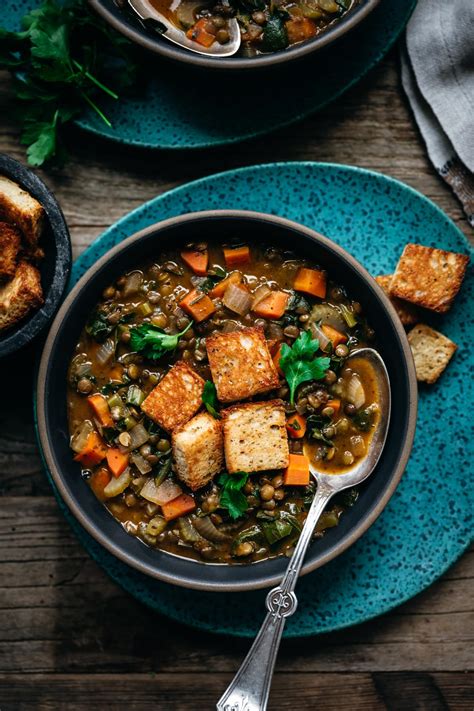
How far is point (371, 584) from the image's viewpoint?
400 cm

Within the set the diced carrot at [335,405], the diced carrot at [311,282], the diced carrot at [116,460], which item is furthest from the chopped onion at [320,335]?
the diced carrot at [116,460]

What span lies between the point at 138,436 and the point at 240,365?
0.66 meters

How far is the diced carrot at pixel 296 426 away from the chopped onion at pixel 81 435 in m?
1.02

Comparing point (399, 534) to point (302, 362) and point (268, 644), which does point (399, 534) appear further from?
point (302, 362)

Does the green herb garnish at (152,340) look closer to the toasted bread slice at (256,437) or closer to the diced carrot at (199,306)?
the diced carrot at (199,306)

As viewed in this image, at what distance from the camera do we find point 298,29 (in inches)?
159

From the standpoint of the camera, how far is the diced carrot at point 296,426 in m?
3.70

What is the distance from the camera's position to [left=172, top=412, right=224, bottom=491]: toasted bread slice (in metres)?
3.55

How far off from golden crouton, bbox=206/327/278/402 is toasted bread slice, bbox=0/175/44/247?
108cm

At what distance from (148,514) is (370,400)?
1.27 meters

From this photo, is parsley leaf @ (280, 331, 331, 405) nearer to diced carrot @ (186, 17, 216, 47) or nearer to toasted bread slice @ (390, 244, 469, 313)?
toasted bread slice @ (390, 244, 469, 313)

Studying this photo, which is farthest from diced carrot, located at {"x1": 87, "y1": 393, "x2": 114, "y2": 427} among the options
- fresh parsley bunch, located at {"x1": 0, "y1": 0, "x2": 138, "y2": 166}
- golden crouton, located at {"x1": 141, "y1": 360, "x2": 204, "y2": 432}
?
fresh parsley bunch, located at {"x1": 0, "y1": 0, "x2": 138, "y2": 166}

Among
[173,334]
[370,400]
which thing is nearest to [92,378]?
[173,334]

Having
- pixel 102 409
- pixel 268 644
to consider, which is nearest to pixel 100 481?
pixel 102 409
